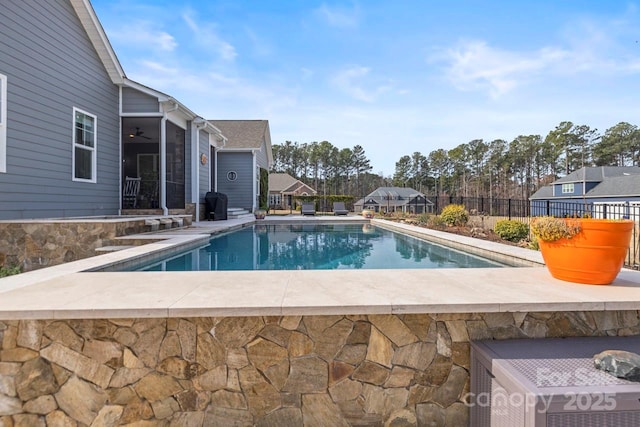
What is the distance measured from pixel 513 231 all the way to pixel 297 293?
251 inches

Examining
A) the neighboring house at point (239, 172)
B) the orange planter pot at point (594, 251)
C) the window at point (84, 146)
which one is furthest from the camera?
the neighboring house at point (239, 172)

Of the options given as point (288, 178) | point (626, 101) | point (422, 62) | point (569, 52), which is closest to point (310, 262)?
point (422, 62)

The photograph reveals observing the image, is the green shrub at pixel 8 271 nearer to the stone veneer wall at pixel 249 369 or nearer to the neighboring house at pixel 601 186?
the stone veneer wall at pixel 249 369

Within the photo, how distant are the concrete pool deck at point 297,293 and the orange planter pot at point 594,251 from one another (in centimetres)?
9

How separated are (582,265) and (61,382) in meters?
3.85

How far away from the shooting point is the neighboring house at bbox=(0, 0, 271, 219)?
19.0 ft

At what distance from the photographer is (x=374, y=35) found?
10398 millimetres

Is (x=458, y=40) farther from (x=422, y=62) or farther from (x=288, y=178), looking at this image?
(x=288, y=178)

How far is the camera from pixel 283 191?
110 ft

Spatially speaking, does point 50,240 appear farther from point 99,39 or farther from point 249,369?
point 249,369

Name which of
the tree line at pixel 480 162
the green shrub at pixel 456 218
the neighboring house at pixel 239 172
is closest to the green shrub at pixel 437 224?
the green shrub at pixel 456 218

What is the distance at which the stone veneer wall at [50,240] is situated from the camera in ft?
17.8

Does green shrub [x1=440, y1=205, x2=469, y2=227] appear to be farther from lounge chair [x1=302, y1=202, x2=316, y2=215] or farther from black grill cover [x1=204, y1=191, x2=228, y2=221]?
lounge chair [x1=302, y1=202, x2=316, y2=215]

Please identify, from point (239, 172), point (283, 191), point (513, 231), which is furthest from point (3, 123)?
point (283, 191)
